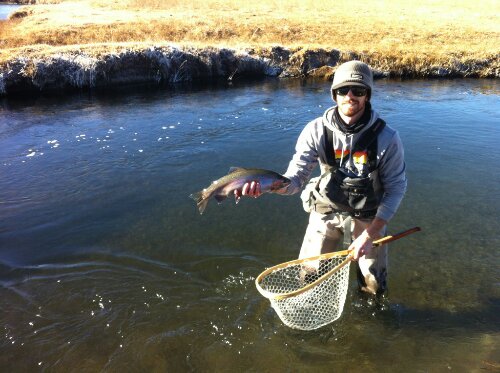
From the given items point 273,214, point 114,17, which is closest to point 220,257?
point 273,214

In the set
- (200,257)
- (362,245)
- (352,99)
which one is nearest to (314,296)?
(362,245)

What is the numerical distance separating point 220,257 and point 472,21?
39334 millimetres

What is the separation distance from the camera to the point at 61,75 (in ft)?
61.9

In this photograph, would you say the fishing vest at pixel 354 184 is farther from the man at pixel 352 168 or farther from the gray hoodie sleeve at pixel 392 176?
the gray hoodie sleeve at pixel 392 176

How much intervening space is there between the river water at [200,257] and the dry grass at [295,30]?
11.6 metres

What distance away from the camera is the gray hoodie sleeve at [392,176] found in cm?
418

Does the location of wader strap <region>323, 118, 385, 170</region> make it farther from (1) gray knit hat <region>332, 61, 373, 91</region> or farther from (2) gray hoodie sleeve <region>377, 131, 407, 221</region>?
(1) gray knit hat <region>332, 61, 373, 91</region>

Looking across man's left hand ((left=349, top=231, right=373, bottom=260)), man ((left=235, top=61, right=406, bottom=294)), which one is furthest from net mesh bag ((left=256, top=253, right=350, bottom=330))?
man ((left=235, top=61, right=406, bottom=294))

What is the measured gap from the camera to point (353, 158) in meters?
4.36

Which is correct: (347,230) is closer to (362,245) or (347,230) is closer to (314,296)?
(362,245)

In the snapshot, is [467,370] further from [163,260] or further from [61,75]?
[61,75]

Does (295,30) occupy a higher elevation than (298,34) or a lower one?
higher

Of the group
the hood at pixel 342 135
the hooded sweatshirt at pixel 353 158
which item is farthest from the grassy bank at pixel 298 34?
the hood at pixel 342 135

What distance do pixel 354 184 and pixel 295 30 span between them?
27931 millimetres
